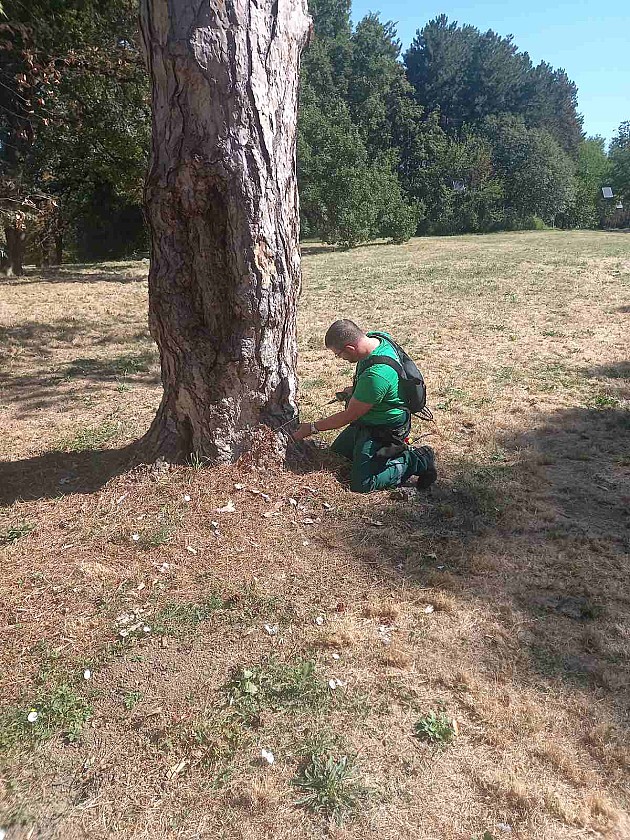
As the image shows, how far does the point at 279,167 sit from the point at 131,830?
127 inches

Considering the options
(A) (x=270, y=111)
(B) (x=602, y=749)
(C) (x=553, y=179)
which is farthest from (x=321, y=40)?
(B) (x=602, y=749)

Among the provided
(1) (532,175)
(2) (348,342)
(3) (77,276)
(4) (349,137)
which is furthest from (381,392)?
(1) (532,175)

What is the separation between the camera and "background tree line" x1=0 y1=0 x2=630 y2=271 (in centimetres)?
1213

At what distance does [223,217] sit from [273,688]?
2.49 meters

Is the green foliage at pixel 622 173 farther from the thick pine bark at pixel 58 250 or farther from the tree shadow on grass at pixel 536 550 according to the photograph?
the tree shadow on grass at pixel 536 550

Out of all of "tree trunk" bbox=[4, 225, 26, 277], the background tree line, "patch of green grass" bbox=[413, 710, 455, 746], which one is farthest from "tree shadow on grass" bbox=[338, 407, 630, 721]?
"tree trunk" bbox=[4, 225, 26, 277]

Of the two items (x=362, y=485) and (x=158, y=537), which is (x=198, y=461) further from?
(x=362, y=485)

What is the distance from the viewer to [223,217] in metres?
3.49

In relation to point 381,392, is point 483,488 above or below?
below

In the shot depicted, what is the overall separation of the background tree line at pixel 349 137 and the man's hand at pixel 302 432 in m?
6.30

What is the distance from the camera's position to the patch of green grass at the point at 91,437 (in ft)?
16.7

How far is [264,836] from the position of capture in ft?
6.38

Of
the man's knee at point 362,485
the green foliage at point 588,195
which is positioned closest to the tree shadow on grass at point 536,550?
the man's knee at point 362,485

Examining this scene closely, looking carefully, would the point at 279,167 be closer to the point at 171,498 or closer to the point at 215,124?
the point at 215,124
